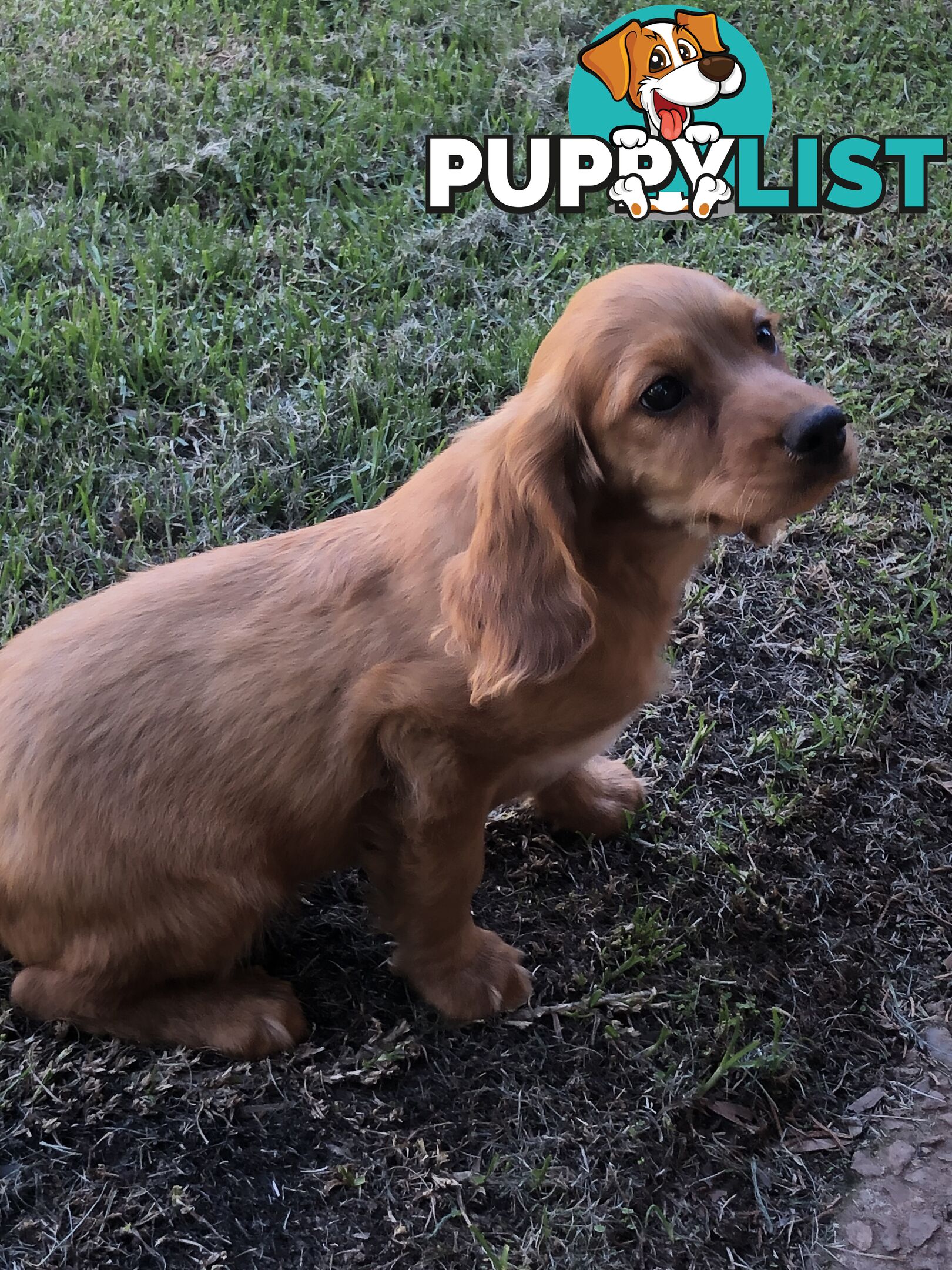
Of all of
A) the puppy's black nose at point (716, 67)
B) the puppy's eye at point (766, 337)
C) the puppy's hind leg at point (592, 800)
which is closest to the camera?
the puppy's eye at point (766, 337)

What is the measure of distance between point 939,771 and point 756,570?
0.89 m

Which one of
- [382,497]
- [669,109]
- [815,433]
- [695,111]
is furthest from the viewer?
[695,111]

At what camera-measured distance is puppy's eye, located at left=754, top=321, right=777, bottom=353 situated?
7.37 ft

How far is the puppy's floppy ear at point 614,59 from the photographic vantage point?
497 centimetres

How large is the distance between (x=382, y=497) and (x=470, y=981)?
1696 mm

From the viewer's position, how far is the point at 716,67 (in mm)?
4973

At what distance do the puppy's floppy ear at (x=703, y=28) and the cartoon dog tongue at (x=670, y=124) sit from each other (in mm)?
609

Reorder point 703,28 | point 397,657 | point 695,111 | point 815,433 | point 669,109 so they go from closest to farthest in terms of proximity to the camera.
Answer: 1. point 815,433
2. point 397,657
3. point 669,109
4. point 695,111
5. point 703,28

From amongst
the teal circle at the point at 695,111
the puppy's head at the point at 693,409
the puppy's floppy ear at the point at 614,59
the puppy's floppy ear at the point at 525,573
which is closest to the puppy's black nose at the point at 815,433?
the puppy's head at the point at 693,409

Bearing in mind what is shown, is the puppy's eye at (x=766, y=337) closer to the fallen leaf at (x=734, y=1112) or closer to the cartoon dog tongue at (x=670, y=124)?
the fallen leaf at (x=734, y=1112)

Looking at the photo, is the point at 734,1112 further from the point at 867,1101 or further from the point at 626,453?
the point at 626,453

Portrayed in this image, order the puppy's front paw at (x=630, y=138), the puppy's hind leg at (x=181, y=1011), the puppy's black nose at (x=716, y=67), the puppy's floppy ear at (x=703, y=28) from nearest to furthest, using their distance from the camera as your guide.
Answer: the puppy's hind leg at (x=181, y=1011)
the puppy's front paw at (x=630, y=138)
the puppy's black nose at (x=716, y=67)
the puppy's floppy ear at (x=703, y=28)

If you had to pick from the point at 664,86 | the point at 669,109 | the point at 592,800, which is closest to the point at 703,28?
the point at 664,86

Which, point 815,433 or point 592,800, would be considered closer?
point 815,433
